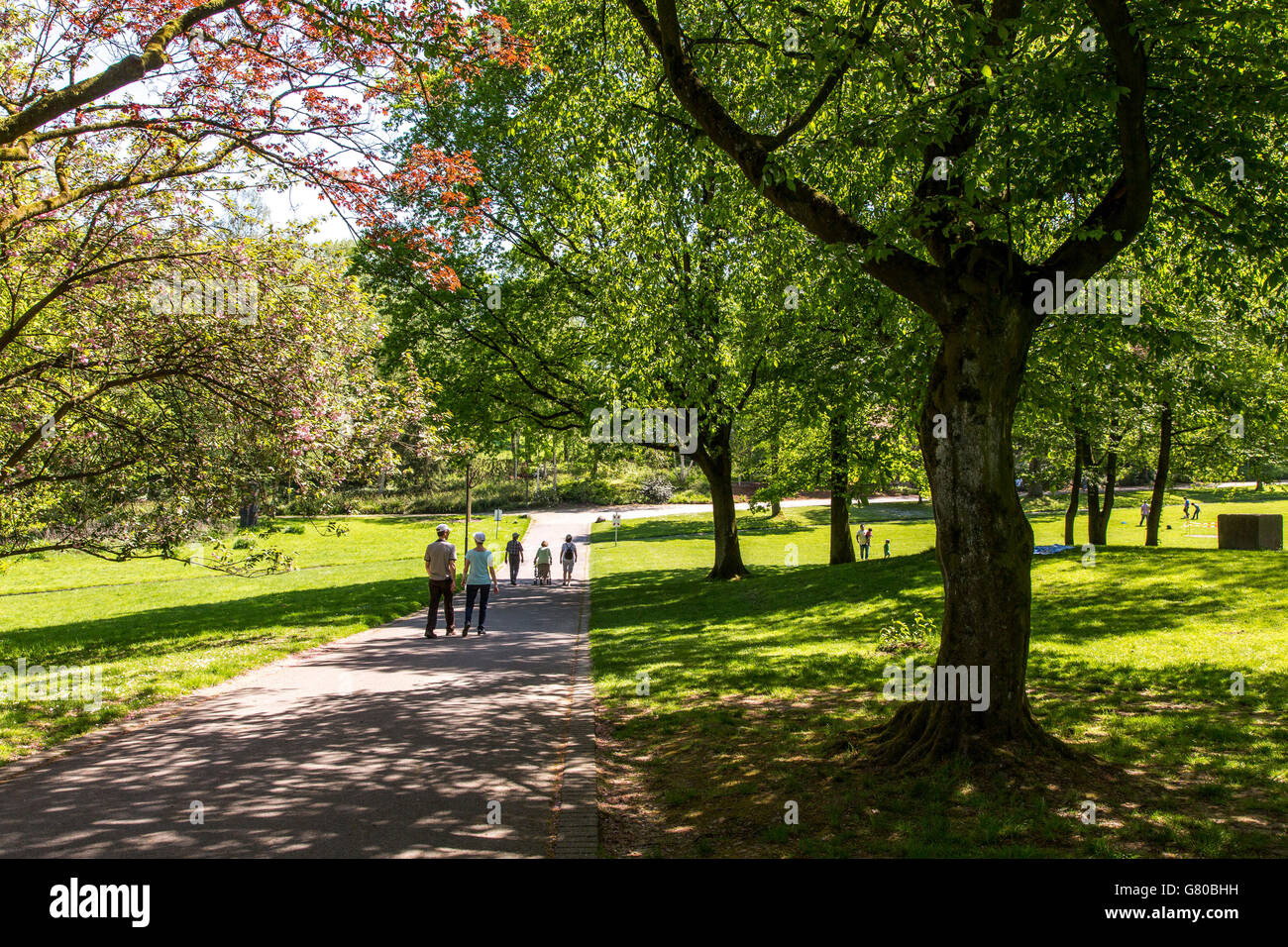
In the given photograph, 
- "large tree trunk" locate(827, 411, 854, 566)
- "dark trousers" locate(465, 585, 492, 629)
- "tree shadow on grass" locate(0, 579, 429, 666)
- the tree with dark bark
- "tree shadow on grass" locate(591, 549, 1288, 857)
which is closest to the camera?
"tree shadow on grass" locate(591, 549, 1288, 857)

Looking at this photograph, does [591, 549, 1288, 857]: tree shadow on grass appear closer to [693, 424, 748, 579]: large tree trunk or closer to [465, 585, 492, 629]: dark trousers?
[465, 585, 492, 629]: dark trousers

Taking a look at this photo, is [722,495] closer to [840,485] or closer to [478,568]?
[840,485]

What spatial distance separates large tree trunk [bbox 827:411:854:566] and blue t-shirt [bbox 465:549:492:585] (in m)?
7.50

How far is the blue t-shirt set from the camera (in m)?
15.2

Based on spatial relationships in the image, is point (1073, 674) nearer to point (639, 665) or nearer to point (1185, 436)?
point (639, 665)

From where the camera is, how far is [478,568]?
1524 centimetres

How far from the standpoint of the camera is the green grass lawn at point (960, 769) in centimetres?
521

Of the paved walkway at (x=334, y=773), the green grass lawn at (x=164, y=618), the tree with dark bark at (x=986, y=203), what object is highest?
the tree with dark bark at (x=986, y=203)

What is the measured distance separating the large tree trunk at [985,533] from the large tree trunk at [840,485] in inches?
427

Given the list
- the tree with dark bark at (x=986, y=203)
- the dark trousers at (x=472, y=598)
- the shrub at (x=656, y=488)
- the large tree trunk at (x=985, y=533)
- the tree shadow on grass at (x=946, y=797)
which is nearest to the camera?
the tree shadow on grass at (x=946, y=797)

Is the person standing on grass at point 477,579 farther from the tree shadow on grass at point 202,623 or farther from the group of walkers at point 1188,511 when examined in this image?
the group of walkers at point 1188,511

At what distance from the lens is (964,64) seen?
625 centimetres

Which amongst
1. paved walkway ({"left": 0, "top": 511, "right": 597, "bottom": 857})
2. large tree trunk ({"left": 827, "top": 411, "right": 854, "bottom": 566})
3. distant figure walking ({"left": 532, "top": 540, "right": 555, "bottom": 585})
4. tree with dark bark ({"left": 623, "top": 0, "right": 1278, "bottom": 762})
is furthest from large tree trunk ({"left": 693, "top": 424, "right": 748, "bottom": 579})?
tree with dark bark ({"left": 623, "top": 0, "right": 1278, "bottom": 762})

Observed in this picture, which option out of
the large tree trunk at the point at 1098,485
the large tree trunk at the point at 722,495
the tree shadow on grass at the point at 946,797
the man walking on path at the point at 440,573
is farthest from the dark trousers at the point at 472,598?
the large tree trunk at the point at 1098,485
